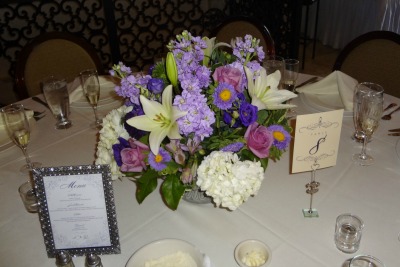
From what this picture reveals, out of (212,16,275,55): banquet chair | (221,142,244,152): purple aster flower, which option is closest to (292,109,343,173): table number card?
(221,142,244,152): purple aster flower

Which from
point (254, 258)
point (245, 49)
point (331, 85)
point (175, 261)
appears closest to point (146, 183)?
point (175, 261)

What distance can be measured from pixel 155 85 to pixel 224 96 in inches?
6.1

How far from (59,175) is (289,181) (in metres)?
0.63

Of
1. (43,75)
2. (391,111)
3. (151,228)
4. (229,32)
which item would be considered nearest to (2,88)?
(43,75)

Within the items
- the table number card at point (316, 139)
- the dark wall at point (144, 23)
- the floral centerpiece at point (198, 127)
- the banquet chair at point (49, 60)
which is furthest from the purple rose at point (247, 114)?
the dark wall at point (144, 23)

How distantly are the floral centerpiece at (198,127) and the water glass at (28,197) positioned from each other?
0.28 metres

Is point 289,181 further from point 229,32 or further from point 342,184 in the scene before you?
point 229,32

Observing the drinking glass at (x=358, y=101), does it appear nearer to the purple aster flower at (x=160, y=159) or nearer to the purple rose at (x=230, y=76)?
the purple rose at (x=230, y=76)

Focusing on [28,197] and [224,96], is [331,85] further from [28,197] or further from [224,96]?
[28,197]

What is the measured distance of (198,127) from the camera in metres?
0.75

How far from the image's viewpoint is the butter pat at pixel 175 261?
77cm

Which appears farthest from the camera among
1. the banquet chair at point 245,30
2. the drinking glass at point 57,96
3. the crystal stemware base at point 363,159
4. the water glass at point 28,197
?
the banquet chair at point 245,30

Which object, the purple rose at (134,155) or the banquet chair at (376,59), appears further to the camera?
the banquet chair at (376,59)

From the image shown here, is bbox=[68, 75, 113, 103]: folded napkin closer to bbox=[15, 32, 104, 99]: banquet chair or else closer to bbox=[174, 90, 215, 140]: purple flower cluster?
bbox=[15, 32, 104, 99]: banquet chair
